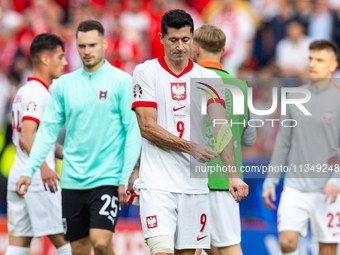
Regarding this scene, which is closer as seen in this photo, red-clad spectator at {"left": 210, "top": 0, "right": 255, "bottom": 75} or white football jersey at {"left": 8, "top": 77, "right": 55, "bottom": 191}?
white football jersey at {"left": 8, "top": 77, "right": 55, "bottom": 191}

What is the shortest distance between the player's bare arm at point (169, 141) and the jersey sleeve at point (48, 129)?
5.72 ft

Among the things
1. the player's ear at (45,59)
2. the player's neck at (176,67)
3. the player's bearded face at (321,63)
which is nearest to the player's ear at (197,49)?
the player's neck at (176,67)

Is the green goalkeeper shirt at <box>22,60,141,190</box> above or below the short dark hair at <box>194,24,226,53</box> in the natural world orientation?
below

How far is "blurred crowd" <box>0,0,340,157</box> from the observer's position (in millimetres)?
11258

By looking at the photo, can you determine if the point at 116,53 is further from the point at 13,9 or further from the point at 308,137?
the point at 308,137

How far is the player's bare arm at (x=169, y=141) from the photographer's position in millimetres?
4344

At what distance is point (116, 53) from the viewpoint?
438 inches

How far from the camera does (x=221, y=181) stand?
208 inches

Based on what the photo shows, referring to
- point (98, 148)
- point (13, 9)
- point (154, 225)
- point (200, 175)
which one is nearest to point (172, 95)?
point (200, 175)

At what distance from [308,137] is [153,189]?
260 cm

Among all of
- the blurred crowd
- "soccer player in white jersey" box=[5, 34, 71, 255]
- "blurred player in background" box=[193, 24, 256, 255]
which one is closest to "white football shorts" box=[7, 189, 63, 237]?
"soccer player in white jersey" box=[5, 34, 71, 255]

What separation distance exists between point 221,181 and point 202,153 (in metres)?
1.04

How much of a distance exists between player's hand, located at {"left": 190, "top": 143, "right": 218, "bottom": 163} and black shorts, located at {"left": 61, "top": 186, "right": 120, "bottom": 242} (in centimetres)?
164

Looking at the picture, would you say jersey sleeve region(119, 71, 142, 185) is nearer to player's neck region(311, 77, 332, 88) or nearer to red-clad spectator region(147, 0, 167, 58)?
player's neck region(311, 77, 332, 88)
